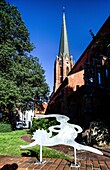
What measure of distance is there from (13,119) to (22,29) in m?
14.7

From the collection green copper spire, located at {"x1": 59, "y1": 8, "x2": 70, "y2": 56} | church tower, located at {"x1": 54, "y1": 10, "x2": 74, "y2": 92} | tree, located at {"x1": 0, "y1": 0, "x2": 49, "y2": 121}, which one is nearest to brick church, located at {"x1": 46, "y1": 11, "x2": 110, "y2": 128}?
tree, located at {"x1": 0, "y1": 0, "x2": 49, "y2": 121}

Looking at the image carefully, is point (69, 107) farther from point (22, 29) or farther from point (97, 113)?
point (22, 29)

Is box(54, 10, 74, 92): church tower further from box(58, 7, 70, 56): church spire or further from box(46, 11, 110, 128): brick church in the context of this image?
box(46, 11, 110, 128): brick church

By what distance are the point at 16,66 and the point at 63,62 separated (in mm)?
29788

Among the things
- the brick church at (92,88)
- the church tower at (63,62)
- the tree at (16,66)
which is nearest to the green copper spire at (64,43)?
the church tower at (63,62)

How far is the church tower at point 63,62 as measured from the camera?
46625 millimetres

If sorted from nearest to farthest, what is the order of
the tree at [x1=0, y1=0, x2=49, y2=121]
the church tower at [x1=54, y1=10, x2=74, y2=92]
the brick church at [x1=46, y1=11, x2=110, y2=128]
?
1. the brick church at [x1=46, y1=11, x2=110, y2=128]
2. the tree at [x1=0, y1=0, x2=49, y2=121]
3. the church tower at [x1=54, y1=10, x2=74, y2=92]

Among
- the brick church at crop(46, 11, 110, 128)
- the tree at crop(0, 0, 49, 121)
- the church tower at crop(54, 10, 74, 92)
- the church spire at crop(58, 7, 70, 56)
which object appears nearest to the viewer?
the brick church at crop(46, 11, 110, 128)

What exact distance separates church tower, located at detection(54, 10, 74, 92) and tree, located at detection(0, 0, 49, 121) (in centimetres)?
2112

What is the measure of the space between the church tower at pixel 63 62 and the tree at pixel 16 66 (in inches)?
831

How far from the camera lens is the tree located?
59.6ft

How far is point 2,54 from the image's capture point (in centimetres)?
1920

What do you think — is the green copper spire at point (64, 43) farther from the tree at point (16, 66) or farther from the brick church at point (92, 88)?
the tree at point (16, 66)

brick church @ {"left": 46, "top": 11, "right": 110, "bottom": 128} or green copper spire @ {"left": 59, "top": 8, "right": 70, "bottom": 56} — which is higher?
green copper spire @ {"left": 59, "top": 8, "right": 70, "bottom": 56}
